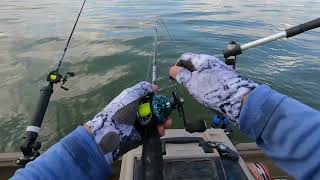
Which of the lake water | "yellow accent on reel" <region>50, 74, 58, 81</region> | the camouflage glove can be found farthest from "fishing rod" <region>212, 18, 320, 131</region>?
the lake water

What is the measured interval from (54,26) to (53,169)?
48.9 ft

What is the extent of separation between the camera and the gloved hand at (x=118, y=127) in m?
1.83

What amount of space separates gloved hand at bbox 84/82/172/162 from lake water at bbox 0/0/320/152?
483 cm

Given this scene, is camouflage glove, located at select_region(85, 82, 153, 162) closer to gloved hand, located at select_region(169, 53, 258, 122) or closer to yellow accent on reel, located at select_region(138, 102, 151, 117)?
yellow accent on reel, located at select_region(138, 102, 151, 117)

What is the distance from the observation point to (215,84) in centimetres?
181

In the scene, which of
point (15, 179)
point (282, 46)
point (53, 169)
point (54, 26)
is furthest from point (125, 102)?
point (54, 26)

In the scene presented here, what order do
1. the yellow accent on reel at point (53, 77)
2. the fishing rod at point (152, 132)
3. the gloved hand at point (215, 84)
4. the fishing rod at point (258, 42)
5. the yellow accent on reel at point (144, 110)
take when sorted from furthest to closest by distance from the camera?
the yellow accent on reel at point (53, 77), the fishing rod at point (258, 42), the yellow accent on reel at point (144, 110), the fishing rod at point (152, 132), the gloved hand at point (215, 84)

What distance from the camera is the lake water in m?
7.57

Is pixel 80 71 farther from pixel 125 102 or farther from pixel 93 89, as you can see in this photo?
pixel 125 102

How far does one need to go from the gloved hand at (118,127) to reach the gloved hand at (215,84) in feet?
1.12

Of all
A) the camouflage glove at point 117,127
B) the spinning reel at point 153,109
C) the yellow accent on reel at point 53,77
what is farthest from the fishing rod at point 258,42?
the yellow accent on reel at point 53,77

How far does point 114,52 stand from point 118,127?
31.2ft

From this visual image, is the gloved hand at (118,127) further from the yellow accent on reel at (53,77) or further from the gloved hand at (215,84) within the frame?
the yellow accent on reel at (53,77)

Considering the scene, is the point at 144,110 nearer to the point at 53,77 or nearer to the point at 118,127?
the point at 118,127
